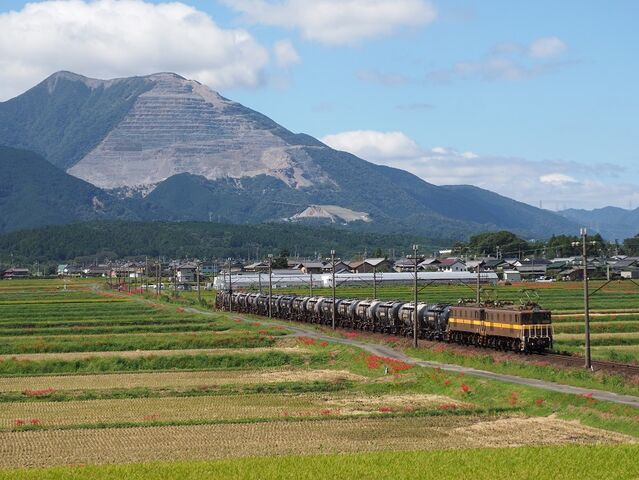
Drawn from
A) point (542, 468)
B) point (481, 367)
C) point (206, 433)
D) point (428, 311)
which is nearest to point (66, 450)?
point (206, 433)

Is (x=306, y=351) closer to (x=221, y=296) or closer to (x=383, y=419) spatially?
(x=383, y=419)

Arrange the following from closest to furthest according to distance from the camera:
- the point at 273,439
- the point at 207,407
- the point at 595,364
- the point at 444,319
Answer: the point at 273,439 < the point at 207,407 < the point at 595,364 < the point at 444,319

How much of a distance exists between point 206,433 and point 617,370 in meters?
25.6

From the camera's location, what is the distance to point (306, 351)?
271 feet

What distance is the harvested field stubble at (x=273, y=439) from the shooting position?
38000 millimetres

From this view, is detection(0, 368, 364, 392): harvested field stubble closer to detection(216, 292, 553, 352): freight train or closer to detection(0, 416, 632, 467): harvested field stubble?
detection(216, 292, 553, 352): freight train

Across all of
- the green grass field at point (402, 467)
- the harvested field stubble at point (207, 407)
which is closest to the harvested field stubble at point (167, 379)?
the harvested field stubble at point (207, 407)

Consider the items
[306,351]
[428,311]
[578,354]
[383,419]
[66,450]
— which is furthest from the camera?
[428,311]

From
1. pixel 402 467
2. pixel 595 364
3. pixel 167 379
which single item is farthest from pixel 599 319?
pixel 402 467

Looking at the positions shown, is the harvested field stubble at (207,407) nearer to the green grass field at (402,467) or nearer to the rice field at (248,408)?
the rice field at (248,408)

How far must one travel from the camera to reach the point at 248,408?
50.7m

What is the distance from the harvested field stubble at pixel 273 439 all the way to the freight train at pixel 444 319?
2669 cm

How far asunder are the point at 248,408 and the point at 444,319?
1526 inches

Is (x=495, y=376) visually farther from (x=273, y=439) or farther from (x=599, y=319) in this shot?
(x=599, y=319)
